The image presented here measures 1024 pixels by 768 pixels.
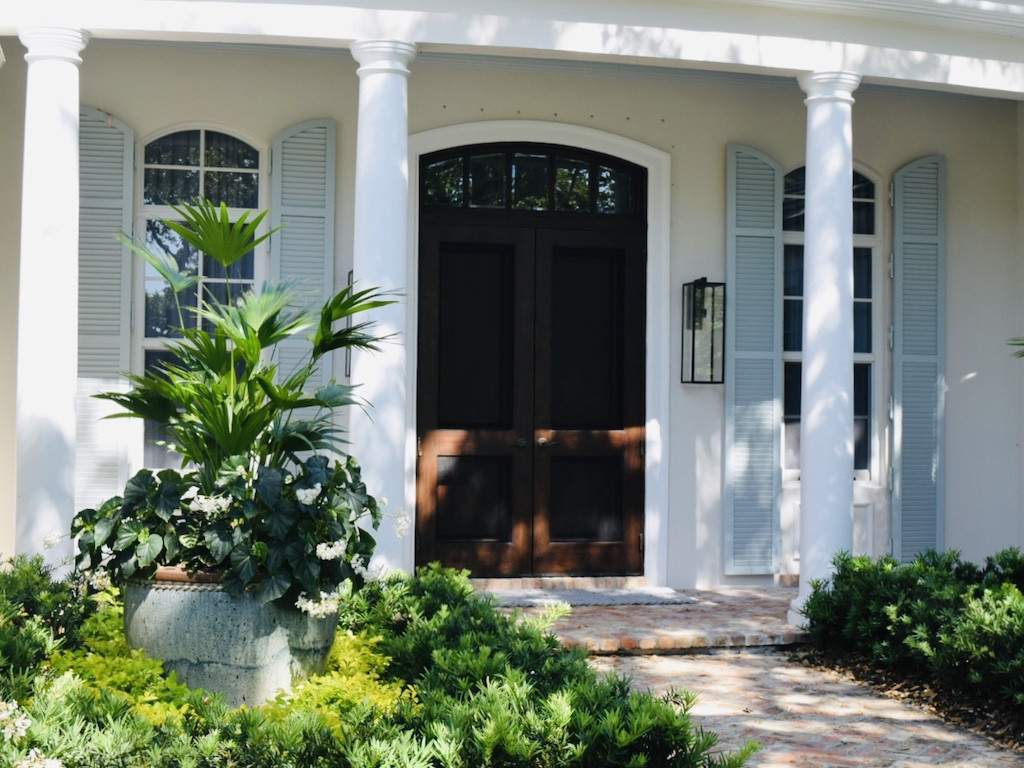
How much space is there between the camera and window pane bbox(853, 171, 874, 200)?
9.16m

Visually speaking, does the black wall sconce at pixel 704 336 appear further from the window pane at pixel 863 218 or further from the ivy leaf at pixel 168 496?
the ivy leaf at pixel 168 496

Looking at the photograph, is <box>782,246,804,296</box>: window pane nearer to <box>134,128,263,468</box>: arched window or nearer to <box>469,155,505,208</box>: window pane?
<box>469,155,505,208</box>: window pane

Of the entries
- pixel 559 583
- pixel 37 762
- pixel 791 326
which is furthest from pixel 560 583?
pixel 37 762

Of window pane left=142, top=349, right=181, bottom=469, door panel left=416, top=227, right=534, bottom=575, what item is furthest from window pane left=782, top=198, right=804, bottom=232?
window pane left=142, top=349, right=181, bottom=469

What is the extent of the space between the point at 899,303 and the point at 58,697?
6890mm

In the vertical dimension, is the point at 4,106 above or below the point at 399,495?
above

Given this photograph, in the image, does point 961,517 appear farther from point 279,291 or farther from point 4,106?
point 4,106

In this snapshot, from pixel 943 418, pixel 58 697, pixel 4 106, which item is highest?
pixel 4 106

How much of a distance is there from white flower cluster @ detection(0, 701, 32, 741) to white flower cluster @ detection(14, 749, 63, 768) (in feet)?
0.33

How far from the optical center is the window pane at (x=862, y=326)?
9117 millimetres

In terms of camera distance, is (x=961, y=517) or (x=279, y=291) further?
(x=961, y=517)

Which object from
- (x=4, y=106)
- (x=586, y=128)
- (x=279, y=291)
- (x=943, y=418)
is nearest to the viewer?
(x=279, y=291)

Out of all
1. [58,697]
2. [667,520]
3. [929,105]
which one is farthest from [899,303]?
[58,697]

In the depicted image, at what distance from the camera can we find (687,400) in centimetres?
873
